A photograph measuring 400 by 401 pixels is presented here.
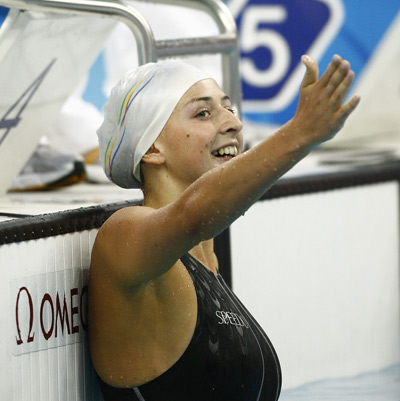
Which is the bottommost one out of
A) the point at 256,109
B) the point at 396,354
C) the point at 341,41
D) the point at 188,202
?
the point at 396,354

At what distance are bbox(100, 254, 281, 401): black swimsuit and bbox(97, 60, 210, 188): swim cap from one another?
0.18 meters

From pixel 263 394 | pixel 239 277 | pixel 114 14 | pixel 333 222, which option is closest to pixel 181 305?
pixel 263 394

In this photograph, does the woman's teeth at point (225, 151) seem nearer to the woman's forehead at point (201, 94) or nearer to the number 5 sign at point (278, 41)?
the woman's forehead at point (201, 94)

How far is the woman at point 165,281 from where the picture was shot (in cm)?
143

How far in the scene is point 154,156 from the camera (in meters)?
1.52

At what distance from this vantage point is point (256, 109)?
13.7 ft

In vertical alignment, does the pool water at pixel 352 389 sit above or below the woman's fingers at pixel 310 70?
below

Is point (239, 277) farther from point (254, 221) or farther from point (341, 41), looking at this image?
point (341, 41)

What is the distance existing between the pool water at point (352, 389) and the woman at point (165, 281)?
36.2 inches

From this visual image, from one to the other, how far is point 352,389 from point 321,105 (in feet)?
5.34

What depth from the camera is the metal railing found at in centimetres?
187

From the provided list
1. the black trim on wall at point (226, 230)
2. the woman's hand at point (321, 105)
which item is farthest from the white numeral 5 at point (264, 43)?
the woman's hand at point (321, 105)

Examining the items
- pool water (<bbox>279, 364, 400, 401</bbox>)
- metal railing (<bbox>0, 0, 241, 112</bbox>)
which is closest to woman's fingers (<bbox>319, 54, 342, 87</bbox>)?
metal railing (<bbox>0, 0, 241, 112</bbox>)

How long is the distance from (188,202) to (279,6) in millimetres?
2970
